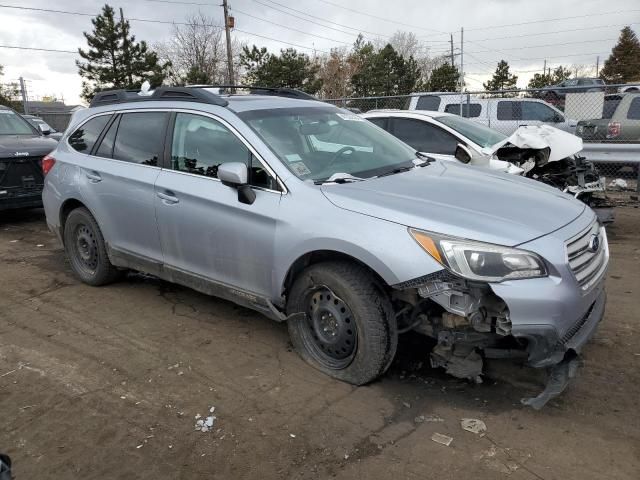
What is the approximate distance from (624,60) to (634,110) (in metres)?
52.1


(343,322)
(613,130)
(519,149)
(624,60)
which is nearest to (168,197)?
(343,322)

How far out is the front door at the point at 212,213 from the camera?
369 centimetres

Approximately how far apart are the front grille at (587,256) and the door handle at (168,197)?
2808 mm

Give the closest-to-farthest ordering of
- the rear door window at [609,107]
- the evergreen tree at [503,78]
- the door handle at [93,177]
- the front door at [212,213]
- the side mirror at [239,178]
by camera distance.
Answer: the side mirror at [239,178] → the front door at [212,213] → the door handle at [93,177] → the rear door window at [609,107] → the evergreen tree at [503,78]

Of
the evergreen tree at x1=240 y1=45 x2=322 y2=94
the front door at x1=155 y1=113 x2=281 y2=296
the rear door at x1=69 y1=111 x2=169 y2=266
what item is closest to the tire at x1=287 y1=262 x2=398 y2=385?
the front door at x1=155 y1=113 x2=281 y2=296

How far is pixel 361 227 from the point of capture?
3205mm

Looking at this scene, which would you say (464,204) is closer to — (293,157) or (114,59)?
(293,157)

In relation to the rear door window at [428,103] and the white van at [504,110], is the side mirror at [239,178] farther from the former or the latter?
the rear door window at [428,103]

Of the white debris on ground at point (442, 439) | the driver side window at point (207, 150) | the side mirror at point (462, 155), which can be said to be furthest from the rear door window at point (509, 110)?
the white debris on ground at point (442, 439)

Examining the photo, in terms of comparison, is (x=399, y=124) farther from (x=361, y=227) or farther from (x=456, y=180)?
(x=361, y=227)

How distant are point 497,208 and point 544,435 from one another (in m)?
1.31

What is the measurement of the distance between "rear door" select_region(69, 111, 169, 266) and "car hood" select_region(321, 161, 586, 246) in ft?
5.82

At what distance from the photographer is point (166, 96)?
4.57 metres

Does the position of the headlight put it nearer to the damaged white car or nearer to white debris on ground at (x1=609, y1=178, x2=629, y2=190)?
the damaged white car
